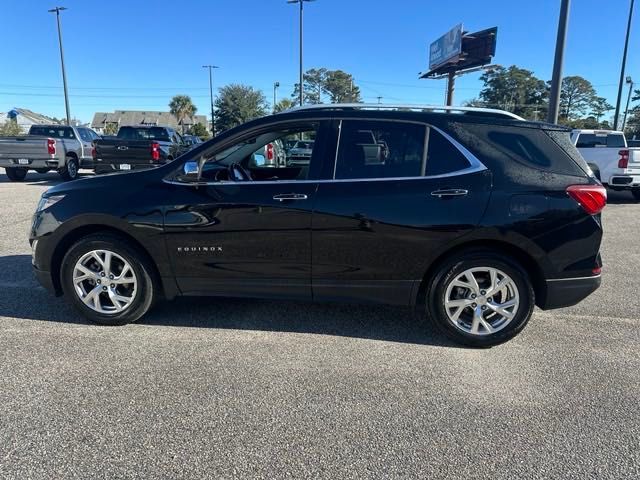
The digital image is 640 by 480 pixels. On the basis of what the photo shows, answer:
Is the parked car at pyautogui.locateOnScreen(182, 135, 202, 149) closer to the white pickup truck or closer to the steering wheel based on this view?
the steering wheel

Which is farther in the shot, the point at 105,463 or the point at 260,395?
the point at 260,395

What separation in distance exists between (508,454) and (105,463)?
6.83 feet

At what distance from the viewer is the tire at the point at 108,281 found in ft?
12.4

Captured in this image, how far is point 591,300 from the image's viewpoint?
15.5ft

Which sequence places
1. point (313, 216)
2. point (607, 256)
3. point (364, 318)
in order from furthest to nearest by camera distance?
point (607, 256) → point (364, 318) → point (313, 216)

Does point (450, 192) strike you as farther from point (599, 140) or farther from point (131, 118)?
point (131, 118)

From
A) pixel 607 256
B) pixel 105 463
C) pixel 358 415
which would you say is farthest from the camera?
pixel 607 256

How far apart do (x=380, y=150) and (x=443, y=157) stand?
1.60 ft

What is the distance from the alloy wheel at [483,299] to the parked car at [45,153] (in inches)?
549

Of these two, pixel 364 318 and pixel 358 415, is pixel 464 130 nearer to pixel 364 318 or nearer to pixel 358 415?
pixel 364 318

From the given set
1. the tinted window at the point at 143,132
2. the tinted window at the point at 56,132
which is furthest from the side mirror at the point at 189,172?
the tinted window at the point at 56,132

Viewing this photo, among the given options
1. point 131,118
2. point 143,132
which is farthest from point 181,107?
point 143,132

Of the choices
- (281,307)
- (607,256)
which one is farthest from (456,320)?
(607,256)

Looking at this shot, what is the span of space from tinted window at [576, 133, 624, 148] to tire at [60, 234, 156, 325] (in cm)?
1333
